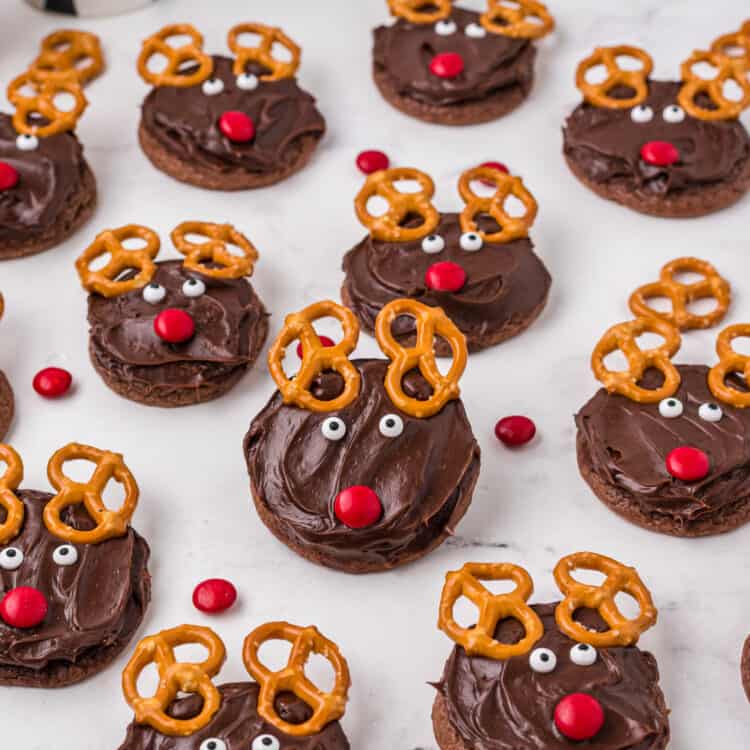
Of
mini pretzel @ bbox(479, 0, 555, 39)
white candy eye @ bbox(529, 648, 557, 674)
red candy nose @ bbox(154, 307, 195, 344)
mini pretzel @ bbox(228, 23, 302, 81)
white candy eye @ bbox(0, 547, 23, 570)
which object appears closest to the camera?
white candy eye @ bbox(529, 648, 557, 674)

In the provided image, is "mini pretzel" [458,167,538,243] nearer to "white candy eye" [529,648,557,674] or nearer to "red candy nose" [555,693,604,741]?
"white candy eye" [529,648,557,674]

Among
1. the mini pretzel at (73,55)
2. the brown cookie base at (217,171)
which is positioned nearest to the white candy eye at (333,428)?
the brown cookie base at (217,171)

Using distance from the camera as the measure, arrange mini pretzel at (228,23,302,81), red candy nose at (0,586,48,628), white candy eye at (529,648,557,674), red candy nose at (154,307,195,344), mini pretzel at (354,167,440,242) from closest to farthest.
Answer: white candy eye at (529,648,557,674), red candy nose at (0,586,48,628), red candy nose at (154,307,195,344), mini pretzel at (354,167,440,242), mini pretzel at (228,23,302,81)

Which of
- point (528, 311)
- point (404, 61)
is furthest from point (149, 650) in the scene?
point (404, 61)

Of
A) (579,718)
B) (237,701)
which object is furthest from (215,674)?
(579,718)

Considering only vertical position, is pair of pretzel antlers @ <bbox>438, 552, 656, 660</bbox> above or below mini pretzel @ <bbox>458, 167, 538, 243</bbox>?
below

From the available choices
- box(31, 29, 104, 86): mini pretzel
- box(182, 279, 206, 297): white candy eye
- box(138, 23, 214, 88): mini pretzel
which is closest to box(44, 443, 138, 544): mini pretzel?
box(182, 279, 206, 297): white candy eye

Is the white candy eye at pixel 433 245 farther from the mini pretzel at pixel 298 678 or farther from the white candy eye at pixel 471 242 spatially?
the mini pretzel at pixel 298 678

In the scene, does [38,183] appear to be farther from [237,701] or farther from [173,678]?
[237,701]
